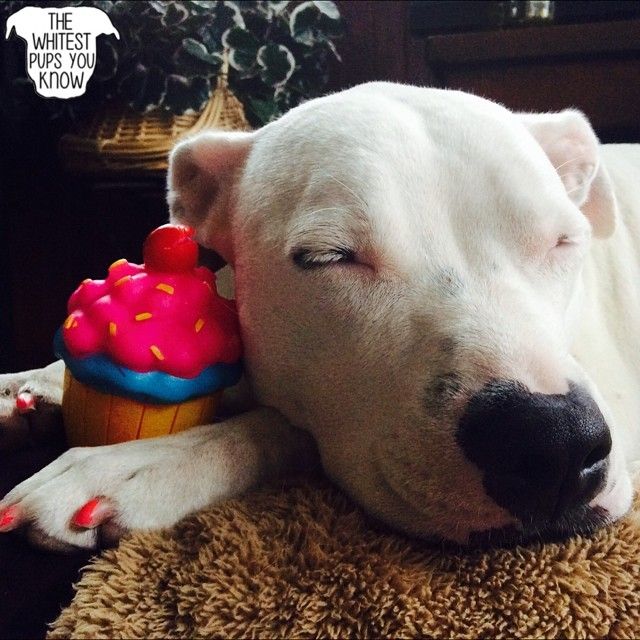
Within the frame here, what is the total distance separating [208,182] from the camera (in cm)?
147

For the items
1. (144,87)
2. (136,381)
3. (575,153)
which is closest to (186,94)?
(144,87)

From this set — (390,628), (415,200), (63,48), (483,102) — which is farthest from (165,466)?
(63,48)

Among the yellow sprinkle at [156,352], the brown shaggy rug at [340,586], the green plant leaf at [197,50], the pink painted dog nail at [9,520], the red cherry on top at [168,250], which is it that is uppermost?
the green plant leaf at [197,50]

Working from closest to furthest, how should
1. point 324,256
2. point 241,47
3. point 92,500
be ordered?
1. point 92,500
2. point 324,256
3. point 241,47

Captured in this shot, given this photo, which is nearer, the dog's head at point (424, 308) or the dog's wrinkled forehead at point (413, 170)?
the dog's head at point (424, 308)

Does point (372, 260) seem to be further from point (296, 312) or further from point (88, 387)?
point (88, 387)

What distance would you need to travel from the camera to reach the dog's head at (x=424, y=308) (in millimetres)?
864

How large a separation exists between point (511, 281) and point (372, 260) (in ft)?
0.66

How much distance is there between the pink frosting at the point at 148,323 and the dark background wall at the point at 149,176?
1.60m

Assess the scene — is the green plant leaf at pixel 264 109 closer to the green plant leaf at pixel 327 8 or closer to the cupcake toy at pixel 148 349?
the green plant leaf at pixel 327 8

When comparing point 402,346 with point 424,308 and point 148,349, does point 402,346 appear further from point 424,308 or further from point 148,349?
point 148,349

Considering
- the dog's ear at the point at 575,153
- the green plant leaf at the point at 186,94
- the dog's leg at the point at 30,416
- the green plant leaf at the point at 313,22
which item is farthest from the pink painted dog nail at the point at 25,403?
the green plant leaf at the point at 313,22

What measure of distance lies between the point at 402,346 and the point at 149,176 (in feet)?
6.15

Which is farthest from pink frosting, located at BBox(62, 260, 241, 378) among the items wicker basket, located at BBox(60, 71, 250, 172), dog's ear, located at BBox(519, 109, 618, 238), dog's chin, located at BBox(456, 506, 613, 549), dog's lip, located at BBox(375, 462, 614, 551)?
wicker basket, located at BBox(60, 71, 250, 172)
